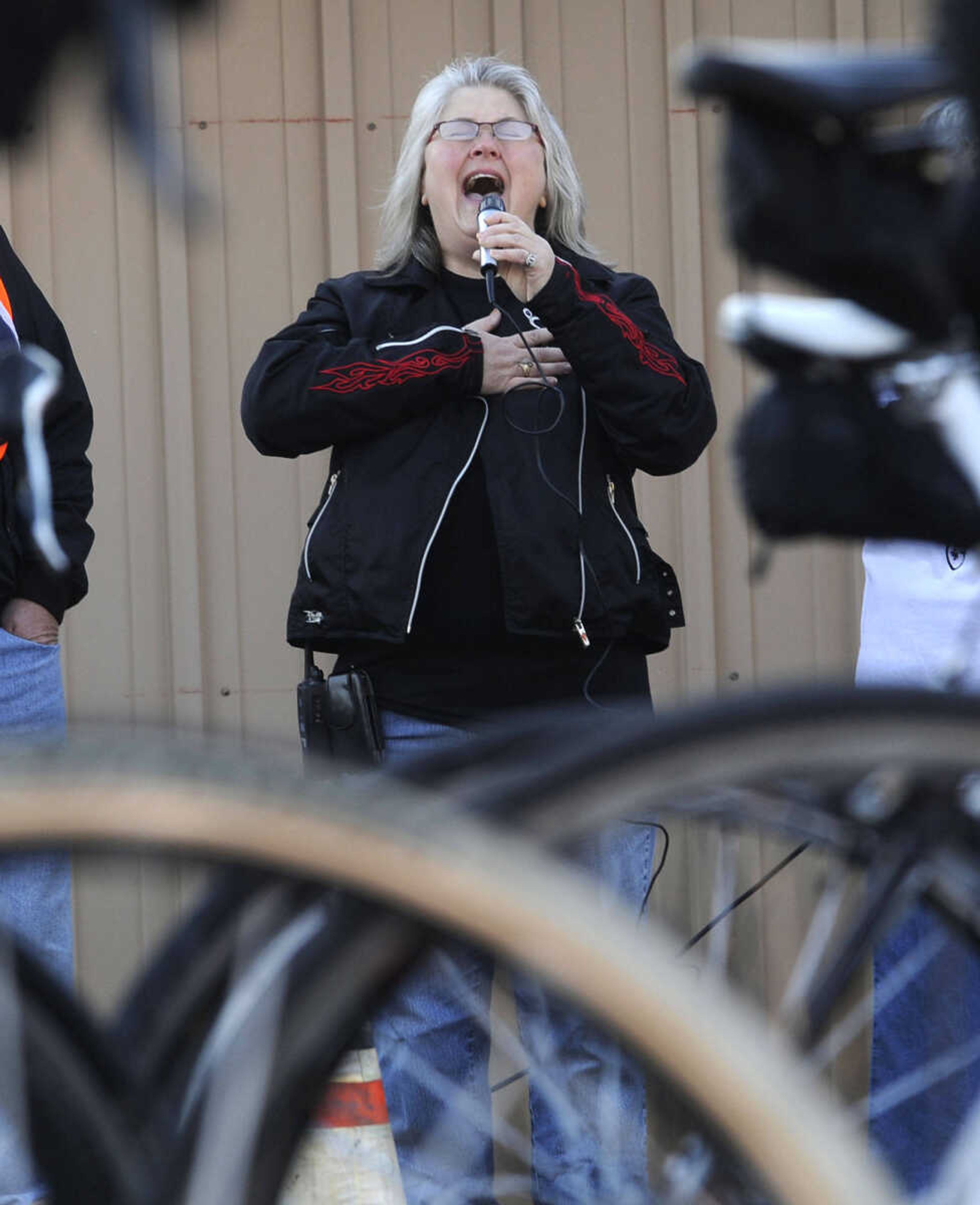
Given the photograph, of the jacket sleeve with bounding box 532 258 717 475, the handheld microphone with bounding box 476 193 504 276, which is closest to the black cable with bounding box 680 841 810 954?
the jacket sleeve with bounding box 532 258 717 475

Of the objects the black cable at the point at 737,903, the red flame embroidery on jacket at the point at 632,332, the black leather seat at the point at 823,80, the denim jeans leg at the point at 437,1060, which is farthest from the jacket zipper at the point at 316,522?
the black leather seat at the point at 823,80

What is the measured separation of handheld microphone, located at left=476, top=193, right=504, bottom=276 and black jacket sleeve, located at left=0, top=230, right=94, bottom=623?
0.75 m

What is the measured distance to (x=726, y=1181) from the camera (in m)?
1.08

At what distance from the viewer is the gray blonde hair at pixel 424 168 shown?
9.98 feet

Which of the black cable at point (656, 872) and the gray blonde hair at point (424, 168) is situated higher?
the gray blonde hair at point (424, 168)

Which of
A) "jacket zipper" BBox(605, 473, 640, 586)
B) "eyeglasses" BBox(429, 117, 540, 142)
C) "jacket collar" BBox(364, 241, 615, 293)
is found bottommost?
"jacket zipper" BBox(605, 473, 640, 586)

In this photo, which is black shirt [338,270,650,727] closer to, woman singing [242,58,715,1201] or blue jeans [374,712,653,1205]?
woman singing [242,58,715,1201]

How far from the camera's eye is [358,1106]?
199 cm

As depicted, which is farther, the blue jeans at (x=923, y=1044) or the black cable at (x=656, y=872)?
the black cable at (x=656, y=872)

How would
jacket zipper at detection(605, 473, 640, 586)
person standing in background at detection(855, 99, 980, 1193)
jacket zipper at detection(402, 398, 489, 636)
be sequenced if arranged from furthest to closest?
jacket zipper at detection(605, 473, 640, 586) < jacket zipper at detection(402, 398, 489, 636) < person standing in background at detection(855, 99, 980, 1193)

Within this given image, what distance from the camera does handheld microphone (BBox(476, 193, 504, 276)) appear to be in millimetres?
2811

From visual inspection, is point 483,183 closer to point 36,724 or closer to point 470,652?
point 470,652

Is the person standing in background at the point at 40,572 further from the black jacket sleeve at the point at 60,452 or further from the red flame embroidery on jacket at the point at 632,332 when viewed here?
the red flame embroidery on jacket at the point at 632,332

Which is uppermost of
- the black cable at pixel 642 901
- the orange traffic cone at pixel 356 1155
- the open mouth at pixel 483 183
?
the open mouth at pixel 483 183
